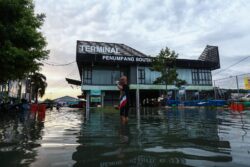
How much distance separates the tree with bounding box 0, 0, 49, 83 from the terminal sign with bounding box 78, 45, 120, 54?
29.9 meters

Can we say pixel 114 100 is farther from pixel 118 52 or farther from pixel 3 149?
pixel 3 149

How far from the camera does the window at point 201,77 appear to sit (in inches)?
1919

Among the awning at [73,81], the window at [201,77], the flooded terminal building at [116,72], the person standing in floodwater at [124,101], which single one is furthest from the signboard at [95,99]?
the person standing in floodwater at [124,101]

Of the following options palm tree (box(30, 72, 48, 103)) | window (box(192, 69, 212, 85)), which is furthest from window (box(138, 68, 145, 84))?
palm tree (box(30, 72, 48, 103))

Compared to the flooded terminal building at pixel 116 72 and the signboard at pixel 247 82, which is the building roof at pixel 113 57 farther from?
the signboard at pixel 247 82

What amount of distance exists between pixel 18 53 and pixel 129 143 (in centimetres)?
996

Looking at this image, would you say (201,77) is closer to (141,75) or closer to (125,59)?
(141,75)

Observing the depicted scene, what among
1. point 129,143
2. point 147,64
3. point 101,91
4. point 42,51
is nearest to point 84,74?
point 101,91

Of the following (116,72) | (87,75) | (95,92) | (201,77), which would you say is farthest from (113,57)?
(201,77)

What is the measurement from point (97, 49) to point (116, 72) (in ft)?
19.4

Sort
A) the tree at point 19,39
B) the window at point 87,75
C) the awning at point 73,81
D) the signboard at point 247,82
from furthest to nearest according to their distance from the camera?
the awning at point 73,81, the window at point 87,75, the signboard at point 247,82, the tree at point 19,39

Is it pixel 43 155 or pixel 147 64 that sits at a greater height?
pixel 147 64

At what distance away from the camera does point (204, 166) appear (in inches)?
112

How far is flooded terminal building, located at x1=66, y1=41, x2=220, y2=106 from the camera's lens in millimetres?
42969
